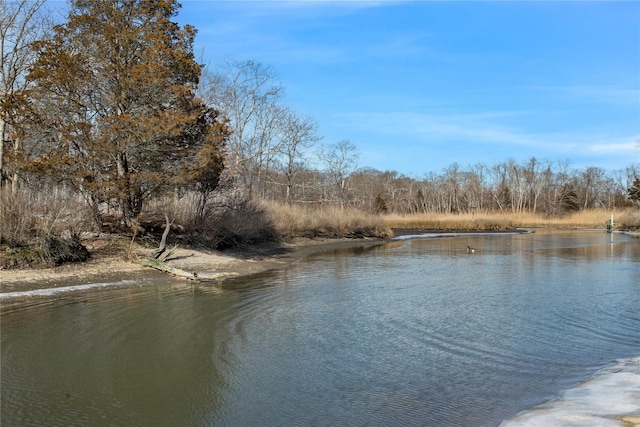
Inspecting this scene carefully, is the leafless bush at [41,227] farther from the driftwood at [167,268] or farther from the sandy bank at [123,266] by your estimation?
the driftwood at [167,268]

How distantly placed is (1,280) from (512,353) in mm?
11907

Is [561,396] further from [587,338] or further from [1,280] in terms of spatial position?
[1,280]

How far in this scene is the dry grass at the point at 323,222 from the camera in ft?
101

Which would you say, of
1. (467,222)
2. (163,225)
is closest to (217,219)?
(163,225)

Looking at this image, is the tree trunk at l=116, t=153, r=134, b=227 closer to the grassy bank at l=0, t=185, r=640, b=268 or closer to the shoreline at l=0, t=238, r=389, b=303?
the grassy bank at l=0, t=185, r=640, b=268

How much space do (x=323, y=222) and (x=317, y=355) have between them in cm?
2742

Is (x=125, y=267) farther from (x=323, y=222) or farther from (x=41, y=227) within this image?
(x=323, y=222)

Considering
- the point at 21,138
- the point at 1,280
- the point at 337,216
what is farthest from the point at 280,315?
the point at 337,216

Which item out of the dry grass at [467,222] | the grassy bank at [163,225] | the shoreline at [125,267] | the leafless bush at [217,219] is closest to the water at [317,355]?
the shoreline at [125,267]

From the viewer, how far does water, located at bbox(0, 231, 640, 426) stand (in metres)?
5.89

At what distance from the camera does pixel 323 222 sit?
35562 mm

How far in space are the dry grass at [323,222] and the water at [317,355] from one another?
15885mm

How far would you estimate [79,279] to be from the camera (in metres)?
14.0

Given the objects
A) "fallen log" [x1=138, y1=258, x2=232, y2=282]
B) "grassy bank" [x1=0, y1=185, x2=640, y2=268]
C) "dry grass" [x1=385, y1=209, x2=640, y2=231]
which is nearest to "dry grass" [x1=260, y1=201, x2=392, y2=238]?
"grassy bank" [x1=0, y1=185, x2=640, y2=268]
